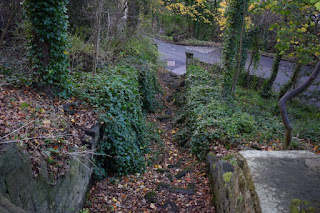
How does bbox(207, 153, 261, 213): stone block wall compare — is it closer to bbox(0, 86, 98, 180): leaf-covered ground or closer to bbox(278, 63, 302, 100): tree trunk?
bbox(0, 86, 98, 180): leaf-covered ground

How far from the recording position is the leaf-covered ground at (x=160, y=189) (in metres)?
4.54

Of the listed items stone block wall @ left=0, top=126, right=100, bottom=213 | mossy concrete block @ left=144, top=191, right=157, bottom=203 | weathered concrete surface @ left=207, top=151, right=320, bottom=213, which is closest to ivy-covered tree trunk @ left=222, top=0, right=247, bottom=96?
mossy concrete block @ left=144, top=191, right=157, bottom=203

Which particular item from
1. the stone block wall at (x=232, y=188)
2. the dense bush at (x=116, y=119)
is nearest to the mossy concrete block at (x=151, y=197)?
the dense bush at (x=116, y=119)

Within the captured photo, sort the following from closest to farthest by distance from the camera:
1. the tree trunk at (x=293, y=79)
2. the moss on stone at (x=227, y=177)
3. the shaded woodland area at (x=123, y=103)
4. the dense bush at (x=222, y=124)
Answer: the moss on stone at (x=227, y=177)
the shaded woodland area at (x=123, y=103)
the dense bush at (x=222, y=124)
the tree trunk at (x=293, y=79)

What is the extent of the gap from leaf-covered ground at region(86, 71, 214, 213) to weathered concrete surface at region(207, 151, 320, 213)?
1.62 metres

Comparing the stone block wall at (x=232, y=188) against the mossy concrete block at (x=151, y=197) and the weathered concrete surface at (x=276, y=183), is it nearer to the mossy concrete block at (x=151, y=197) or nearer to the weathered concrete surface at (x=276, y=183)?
the weathered concrete surface at (x=276, y=183)

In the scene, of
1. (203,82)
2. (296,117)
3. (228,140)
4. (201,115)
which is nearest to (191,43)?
(203,82)

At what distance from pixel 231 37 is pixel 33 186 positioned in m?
7.49

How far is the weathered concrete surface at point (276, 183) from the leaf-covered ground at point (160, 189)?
1618mm

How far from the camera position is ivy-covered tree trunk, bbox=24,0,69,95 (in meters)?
4.61

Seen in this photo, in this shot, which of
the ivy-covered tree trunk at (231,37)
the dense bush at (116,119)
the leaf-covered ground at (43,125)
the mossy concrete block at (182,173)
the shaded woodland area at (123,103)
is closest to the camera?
the leaf-covered ground at (43,125)

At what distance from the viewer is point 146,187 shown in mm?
5246

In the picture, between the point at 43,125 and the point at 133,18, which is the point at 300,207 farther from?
the point at 133,18

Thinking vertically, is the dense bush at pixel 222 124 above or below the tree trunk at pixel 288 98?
below
